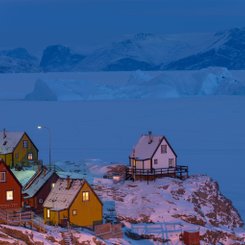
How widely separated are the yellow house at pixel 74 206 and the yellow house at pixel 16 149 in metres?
16.9

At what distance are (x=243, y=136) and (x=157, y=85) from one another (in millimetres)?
80417

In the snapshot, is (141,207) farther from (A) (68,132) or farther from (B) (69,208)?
(A) (68,132)

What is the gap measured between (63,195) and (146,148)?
530 inches

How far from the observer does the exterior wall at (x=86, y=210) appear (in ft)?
133

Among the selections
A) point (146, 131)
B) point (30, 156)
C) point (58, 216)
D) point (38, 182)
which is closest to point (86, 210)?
point (58, 216)

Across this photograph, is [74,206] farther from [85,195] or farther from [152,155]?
[152,155]

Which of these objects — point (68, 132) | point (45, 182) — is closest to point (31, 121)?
point (68, 132)

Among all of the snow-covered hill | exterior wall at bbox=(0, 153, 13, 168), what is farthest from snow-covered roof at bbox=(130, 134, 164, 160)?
the snow-covered hill

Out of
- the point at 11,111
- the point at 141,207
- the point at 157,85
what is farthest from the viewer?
the point at 157,85

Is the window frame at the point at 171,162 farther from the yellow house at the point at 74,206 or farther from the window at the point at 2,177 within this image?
the window at the point at 2,177

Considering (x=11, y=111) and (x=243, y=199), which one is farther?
(x=11, y=111)

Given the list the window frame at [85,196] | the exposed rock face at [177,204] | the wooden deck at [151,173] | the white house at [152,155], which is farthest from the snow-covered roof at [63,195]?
the white house at [152,155]

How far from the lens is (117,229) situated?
40.0m

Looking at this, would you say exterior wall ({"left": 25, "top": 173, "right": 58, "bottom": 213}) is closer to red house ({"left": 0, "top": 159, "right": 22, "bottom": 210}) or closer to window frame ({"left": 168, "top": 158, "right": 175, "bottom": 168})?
red house ({"left": 0, "top": 159, "right": 22, "bottom": 210})
